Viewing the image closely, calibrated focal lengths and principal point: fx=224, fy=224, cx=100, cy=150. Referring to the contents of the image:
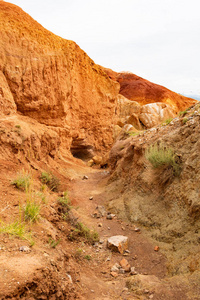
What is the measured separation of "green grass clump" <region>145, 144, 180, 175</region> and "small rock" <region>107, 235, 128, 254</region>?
5.78 ft

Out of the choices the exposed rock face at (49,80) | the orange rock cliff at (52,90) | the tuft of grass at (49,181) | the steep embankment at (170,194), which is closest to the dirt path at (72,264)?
the steep embankment at (170,194)

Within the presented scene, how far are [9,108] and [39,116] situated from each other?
212 cm

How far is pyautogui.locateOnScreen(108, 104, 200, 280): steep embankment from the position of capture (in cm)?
364

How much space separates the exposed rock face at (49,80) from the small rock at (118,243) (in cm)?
673

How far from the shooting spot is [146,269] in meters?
3.58

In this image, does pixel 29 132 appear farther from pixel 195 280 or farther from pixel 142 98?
pixel 142 98

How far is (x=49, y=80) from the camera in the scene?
11234mm

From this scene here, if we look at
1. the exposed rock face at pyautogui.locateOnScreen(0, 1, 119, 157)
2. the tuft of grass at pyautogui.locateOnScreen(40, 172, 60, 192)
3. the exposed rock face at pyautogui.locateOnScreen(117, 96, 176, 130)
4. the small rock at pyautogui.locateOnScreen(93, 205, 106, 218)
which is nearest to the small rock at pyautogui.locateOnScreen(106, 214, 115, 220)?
the small rock at pyautogui.locateOnScreen(93, 205, 106, 218)

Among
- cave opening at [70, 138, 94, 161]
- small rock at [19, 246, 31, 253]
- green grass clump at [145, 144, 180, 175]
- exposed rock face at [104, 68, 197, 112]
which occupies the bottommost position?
cave opening at [70, 138, 94, 161]

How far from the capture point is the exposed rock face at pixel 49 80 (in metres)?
9.88

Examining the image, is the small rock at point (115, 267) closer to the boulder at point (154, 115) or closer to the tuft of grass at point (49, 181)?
the tuft of grass at point (49, 181)

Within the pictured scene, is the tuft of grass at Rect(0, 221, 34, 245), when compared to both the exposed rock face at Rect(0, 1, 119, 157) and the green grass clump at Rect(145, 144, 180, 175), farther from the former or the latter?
the exposed rock face at Rect(0, 1, 119, 157)

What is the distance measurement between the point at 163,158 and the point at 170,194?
0.82m

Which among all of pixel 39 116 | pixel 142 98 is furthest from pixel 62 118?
pixel 142 98
